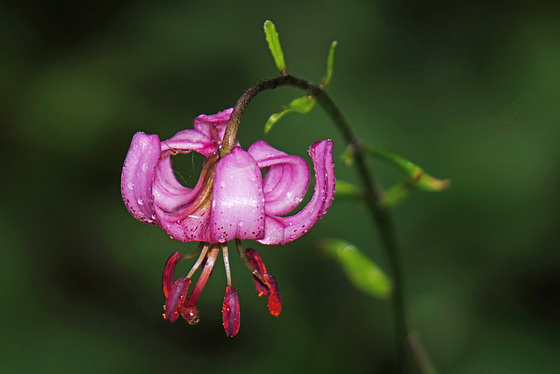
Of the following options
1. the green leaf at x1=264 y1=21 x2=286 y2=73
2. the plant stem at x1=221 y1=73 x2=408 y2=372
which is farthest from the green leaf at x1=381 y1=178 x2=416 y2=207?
the green leaf at x1=264 y1=21 x2=286 y2=73

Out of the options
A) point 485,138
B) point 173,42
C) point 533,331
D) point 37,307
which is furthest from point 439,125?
point 37,307

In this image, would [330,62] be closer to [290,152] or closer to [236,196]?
[236,196]

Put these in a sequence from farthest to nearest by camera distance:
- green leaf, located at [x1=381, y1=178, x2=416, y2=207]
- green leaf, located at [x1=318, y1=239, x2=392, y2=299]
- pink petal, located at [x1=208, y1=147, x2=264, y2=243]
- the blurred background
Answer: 1. the blurred background
2. green leaf, located at [x1=318, y1=239, x2=392, y2=299]
3. green leaf, located at [x1=381, y1=178, x2=416, y2=207]
4. pink petal, located at [x1=208, y1=147, x2=264, y2=243]

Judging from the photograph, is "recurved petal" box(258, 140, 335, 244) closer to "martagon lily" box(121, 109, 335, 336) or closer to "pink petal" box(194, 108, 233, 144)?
"martagon lily" box(121, 109, 335, 336)

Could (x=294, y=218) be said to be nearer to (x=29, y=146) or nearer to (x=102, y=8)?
(x=29, y=146)

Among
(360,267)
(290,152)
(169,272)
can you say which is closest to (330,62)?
(169,272)

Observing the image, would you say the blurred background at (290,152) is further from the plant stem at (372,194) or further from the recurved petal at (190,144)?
the recurved petal at (190,144)
